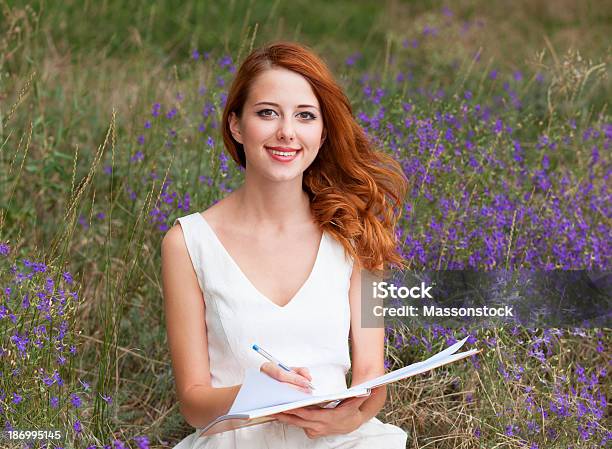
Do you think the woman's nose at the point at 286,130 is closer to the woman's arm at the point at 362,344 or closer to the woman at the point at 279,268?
the woman at the point at 279,268

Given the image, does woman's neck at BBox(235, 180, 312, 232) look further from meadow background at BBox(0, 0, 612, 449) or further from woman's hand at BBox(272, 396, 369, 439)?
woman's hand at BBox(272, 396, 369, 439)

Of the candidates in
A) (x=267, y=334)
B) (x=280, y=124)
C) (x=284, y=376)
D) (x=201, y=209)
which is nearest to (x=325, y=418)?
(x=284, y=376)

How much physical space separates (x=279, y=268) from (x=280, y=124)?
392 millimetres

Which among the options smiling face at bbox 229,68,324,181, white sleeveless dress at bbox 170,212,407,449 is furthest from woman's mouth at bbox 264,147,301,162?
white sleeveless dress at bbox 170,212,407,449

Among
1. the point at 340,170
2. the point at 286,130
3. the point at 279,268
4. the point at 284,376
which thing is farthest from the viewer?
the point at 340,170

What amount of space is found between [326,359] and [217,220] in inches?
18.5

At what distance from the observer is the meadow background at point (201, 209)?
2812 mm

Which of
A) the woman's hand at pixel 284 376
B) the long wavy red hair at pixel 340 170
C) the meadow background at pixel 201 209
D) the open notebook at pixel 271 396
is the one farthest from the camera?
the meadow background at pixel 201 209

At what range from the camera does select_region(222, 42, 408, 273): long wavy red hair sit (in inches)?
100

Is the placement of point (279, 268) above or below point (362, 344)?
above

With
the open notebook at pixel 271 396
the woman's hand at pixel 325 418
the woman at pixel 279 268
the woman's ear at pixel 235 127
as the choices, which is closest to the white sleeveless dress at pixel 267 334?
the woman at pixel 279 268

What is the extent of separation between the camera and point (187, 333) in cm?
250

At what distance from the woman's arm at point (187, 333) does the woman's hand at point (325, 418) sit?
0.22 m

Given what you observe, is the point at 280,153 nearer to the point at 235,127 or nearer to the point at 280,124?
the point at 280,124
